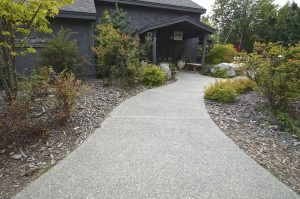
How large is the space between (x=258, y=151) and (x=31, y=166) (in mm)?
3814

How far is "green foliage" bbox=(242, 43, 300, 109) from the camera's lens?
411 centimetres

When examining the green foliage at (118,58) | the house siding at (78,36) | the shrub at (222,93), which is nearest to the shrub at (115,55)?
the green foliage at (118,58)

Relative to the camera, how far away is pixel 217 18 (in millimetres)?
25625

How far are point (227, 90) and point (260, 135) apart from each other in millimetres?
2165

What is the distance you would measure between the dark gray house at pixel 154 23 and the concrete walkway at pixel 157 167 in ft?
17.5

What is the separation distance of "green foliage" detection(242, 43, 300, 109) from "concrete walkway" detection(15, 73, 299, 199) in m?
1.70

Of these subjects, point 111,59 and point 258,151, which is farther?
point 111,59

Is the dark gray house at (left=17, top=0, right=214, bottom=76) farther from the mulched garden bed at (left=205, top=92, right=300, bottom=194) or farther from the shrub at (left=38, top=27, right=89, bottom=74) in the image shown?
the mulched garden bed at (left=205, top=92, right=300, bottom=194)

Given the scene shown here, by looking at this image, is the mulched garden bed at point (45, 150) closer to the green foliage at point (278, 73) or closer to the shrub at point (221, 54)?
the green foliage at point (278, 73)

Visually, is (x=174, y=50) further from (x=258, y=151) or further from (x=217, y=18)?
(x=217, y=18)

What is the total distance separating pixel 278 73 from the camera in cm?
423

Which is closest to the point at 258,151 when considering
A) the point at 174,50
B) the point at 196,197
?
the point at 196,197

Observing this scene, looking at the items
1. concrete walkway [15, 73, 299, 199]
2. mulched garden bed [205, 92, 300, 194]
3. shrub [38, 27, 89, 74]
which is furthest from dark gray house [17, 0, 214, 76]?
mulched garden bed [205, 92, 300, 194]

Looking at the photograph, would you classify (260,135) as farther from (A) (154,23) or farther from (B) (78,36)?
(B) (78,36)
